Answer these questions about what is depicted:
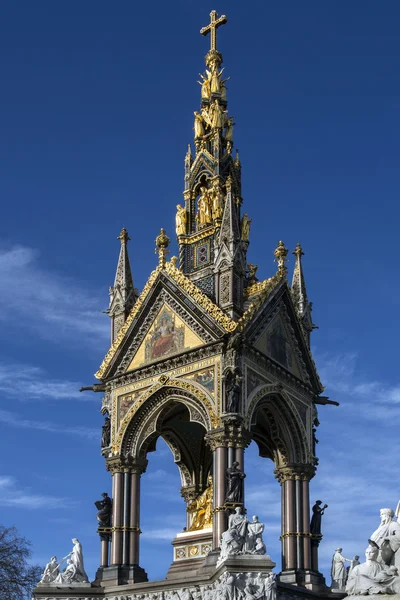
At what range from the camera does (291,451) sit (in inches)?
1271

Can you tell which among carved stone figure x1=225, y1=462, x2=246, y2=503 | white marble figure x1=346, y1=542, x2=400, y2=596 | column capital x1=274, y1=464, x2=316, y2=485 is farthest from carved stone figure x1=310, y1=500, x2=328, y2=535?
white marble figure x1=346, y1=542, x2=400, y2=596

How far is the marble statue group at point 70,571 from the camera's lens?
29.8 m

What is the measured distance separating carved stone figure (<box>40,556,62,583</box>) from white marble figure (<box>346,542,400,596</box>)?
52.5 feet

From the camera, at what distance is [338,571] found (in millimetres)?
29797

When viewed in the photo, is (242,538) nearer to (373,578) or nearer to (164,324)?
(164,324)

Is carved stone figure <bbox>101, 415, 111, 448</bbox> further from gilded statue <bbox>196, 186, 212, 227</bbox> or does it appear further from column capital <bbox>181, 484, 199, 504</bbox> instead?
gilded statue <bbox>196, 186, 212, 227</bbox>

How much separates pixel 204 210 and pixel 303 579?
494 inches

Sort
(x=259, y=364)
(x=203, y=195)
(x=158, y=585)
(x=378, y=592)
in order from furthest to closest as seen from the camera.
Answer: (x=203, y=195) < (x=259, y=364) < (x=158, y=585) < (x=378, y=592)

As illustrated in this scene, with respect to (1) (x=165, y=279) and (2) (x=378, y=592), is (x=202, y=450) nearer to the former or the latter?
(1) (x=165, y=279)

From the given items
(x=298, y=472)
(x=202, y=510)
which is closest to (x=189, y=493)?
(x=202, y=510)

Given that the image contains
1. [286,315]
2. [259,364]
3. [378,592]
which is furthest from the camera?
[286,315]

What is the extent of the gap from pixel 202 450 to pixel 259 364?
4913mm

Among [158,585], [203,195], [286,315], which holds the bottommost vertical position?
[158,585]

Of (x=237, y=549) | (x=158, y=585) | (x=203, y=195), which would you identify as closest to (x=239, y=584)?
(x=237, y=549)
